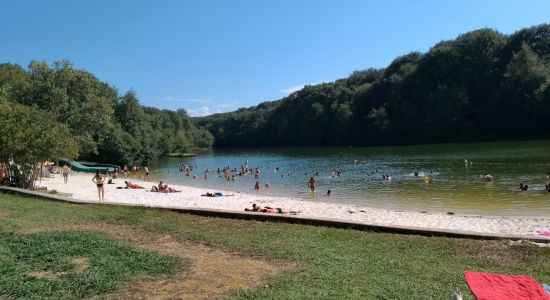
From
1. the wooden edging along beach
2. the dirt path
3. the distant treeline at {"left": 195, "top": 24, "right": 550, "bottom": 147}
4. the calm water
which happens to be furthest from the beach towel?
the distant treeline at {"left": 195, "top": 24, "right": 550, "bottom": 147}

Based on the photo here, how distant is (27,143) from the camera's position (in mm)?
22797

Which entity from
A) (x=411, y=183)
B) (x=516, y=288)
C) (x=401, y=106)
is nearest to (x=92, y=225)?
(x=516, y=288)

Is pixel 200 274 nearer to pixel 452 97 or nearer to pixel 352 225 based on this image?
pixel 352 225

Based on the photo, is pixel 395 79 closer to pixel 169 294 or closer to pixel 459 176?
pixel 459 176

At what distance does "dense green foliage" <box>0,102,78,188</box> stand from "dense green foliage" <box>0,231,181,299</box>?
43.8ft

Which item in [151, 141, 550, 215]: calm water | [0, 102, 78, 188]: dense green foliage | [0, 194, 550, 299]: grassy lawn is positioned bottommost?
[151, 141, 550, 215]: calm water

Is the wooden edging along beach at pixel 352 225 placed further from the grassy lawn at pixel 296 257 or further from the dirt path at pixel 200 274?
the dirt path at pixel 200 274

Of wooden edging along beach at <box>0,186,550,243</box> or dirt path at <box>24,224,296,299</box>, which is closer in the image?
dirt path at <box>24,224,296,299</box>

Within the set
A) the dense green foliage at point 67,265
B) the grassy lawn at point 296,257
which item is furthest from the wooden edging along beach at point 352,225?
the dense green foliage at point 67,265

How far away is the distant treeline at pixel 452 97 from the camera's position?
269 ft

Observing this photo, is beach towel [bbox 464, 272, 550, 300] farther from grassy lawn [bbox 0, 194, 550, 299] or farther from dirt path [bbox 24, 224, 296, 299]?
dirt path [bbox 24, 224, 296, 299]

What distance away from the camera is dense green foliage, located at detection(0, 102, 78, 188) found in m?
22.7

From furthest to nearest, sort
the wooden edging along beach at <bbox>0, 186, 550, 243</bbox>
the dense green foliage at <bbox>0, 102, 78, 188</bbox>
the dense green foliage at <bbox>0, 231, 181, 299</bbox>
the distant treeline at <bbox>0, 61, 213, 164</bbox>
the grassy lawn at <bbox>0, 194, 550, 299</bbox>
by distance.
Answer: the distant treeline at <bbox>0, 61, 213, 164</bbox>, the dense green foliage at <bbox>0, 102, 78, 188</bbox>, the wooden edging along beach at <bbox>0, 186, 550, 243</bbox>, the grassy lawn at <bbox>0, 194, 550, 299</bbox>, the dense green foliage at <bbox>0, 231, 181, 299</bbox>

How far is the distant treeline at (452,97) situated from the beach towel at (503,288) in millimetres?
80572
